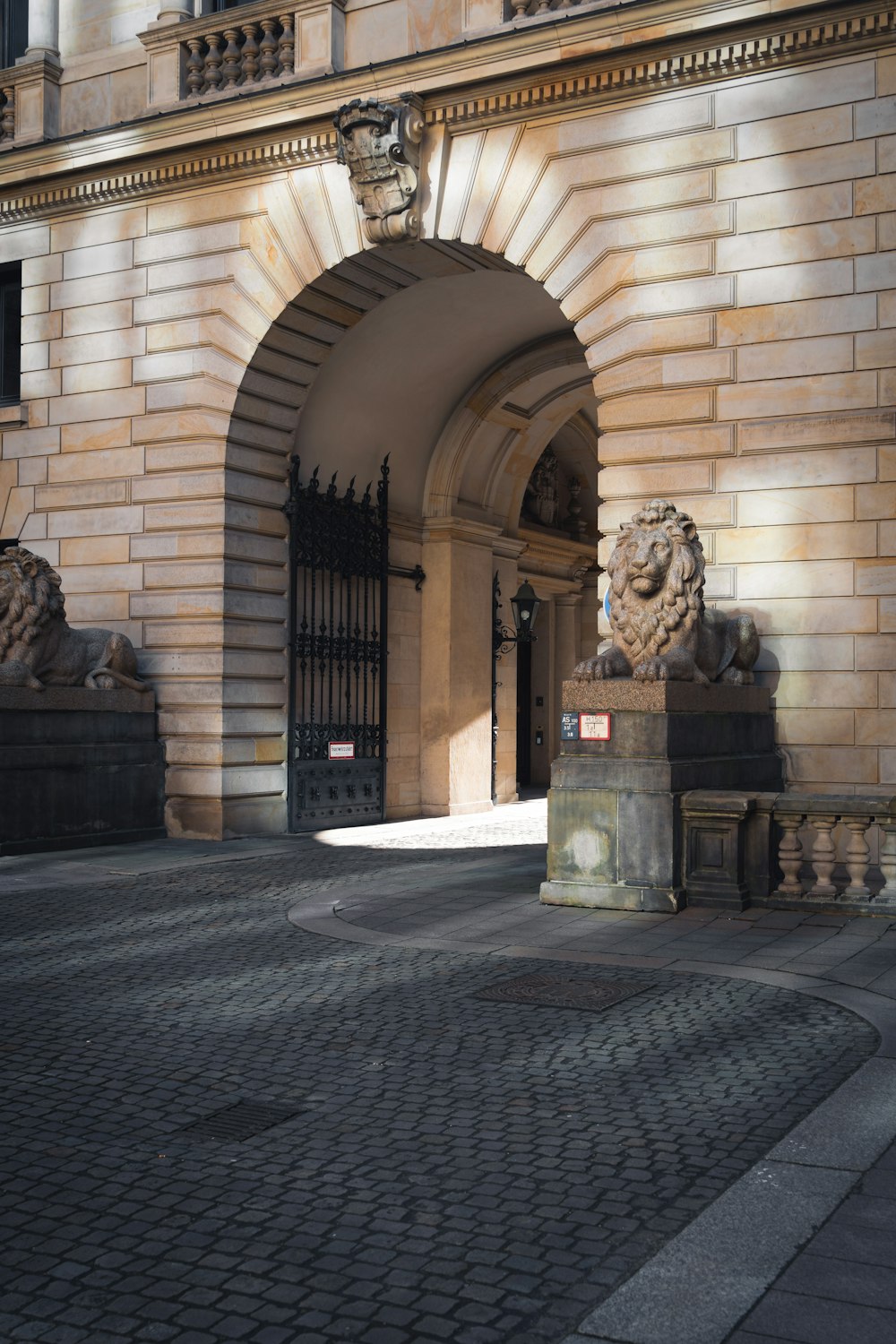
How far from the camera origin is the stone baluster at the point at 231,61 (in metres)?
16.2

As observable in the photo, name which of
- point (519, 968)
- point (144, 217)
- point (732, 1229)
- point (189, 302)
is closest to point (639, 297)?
point (189, 302)

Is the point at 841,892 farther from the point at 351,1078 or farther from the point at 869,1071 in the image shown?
the point at 351,1078

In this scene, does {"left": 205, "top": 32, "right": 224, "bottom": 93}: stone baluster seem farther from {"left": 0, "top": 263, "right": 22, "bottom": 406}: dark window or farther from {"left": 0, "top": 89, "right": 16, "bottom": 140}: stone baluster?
{"left": 0, "top": 263, "right": 22, "bottom": 406}: dark window

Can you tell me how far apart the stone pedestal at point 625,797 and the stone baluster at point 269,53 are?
9.47 metres

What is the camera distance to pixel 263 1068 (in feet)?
19.1

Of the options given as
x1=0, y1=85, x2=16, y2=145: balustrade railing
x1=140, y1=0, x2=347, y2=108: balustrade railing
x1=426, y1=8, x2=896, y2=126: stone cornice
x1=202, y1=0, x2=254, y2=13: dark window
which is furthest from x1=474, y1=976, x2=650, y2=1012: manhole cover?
x1=0, y1=85, x2=16, y2=145: balustrade railing

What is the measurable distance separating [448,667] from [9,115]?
9.43m

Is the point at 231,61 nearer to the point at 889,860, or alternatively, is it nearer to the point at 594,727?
the point at 594,727

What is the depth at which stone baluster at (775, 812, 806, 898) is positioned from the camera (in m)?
9.91

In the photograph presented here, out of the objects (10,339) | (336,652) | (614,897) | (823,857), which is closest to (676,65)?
(336,652)

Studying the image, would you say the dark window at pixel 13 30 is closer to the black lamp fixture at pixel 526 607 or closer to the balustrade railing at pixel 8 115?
the balustrade railing at pixel 8 115

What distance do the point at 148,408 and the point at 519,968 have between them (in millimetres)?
10676

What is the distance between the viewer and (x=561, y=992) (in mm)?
7281

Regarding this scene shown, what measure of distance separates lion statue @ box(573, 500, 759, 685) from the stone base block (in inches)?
63.7
